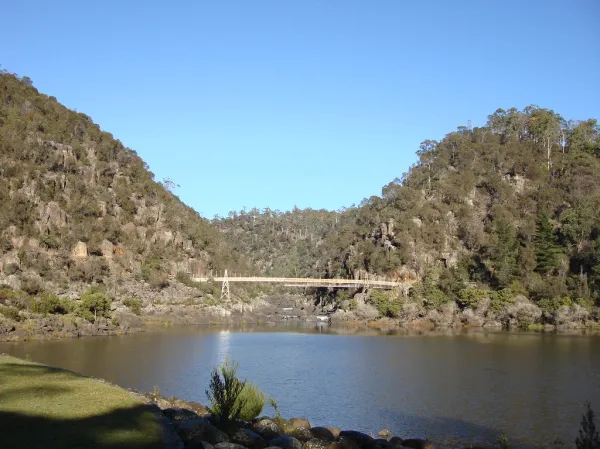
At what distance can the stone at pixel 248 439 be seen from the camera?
15.0 m

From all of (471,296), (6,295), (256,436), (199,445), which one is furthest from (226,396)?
(471,296)

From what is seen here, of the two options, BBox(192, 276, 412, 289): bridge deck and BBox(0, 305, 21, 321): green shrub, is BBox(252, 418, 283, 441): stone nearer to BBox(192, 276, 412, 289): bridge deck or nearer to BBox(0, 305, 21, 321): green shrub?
BBox(0, 305, 21, 321): green shrub

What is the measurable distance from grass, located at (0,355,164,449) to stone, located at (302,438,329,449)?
15.1 ft

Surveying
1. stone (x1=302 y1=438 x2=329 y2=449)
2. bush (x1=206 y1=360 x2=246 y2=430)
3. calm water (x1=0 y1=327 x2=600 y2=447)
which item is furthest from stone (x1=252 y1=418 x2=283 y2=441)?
calm water (x1=0 y1=327 x2=600 y2=447)

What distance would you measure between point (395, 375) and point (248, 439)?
78.7 feet

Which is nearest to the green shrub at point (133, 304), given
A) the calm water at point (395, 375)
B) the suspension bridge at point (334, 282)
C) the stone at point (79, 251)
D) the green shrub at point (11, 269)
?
the stone at point (79, 251)

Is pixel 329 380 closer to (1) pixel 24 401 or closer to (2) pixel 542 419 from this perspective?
(2) pixel 542 419

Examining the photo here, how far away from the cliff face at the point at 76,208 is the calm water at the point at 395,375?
30204mm

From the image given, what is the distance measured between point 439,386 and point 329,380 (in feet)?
22.6

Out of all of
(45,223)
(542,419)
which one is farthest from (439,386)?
(45,223)

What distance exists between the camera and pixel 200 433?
14.4 metres

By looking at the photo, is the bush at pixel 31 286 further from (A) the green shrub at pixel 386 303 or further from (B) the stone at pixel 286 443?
(B) the stone at pixel 286 443

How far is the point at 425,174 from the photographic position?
12000 centimetres

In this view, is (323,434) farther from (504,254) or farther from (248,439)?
(504,254)
